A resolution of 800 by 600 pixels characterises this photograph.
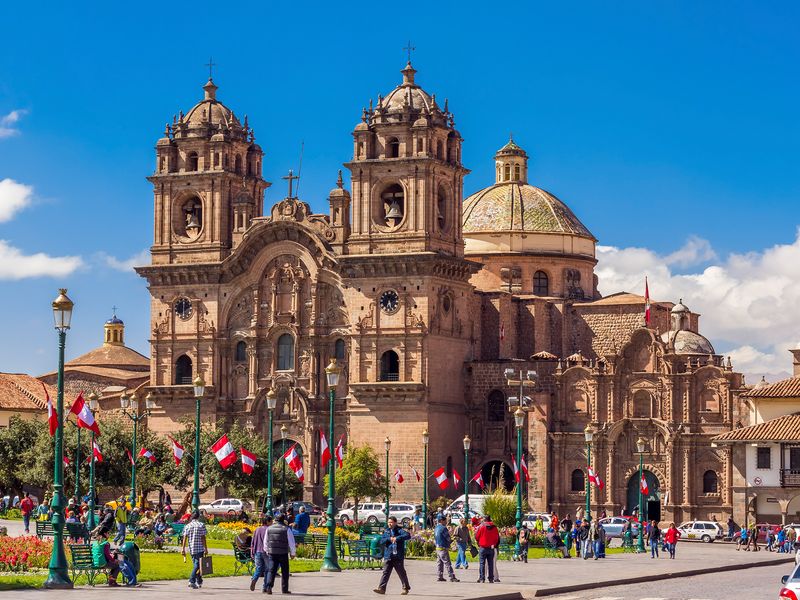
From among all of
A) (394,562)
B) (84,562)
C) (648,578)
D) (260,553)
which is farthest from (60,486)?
(648,578)

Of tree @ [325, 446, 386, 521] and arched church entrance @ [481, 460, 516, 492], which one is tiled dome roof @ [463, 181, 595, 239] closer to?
arched church entrance @ [481, 460, 516, 492]

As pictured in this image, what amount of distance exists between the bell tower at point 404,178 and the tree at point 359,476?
10.4 m

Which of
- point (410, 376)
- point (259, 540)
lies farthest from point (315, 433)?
point (259, 540)

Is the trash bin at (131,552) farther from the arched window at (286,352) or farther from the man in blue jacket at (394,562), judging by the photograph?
the arched window at (286,352)

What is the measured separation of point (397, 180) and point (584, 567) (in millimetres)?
40006

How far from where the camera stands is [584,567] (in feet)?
161

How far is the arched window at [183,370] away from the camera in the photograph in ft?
299

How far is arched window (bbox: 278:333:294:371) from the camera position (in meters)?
89.2

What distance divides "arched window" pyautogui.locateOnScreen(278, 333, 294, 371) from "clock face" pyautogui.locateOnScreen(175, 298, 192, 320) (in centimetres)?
531

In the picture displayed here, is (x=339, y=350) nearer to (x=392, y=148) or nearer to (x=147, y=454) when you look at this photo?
(x=392, y=148)

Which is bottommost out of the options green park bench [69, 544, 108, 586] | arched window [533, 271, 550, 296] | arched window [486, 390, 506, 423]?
green park bench [69, 544, 108, 586]

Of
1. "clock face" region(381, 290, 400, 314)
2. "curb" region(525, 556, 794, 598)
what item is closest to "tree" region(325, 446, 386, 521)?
"clock face" region(381, 290, 400, 314)

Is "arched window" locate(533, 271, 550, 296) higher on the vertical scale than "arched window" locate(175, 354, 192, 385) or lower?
higher

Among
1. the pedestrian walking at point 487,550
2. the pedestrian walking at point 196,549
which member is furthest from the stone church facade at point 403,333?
the pedestrian walking at point 196,549
